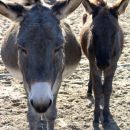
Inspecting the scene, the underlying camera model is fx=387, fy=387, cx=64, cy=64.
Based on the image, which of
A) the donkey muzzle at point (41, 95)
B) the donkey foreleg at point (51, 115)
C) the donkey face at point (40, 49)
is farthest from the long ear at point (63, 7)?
the donkey foreleg at point (51, 115)

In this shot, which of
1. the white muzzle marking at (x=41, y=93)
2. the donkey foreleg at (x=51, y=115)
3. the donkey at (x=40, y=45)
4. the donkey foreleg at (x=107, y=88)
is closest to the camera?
the white muzzle marking at (x=41, y=93)

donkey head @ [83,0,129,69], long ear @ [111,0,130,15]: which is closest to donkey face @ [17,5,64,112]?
donkey head @ [83,0,129,69]

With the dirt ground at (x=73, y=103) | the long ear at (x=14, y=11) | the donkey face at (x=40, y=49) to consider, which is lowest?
the dirt ground at (x=73, y=103)

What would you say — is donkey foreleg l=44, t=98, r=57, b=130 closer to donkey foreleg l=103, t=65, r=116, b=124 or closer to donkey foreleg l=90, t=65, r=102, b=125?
donkey foreleg l=90, t=65, r=102, b=125

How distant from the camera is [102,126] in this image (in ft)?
17.6

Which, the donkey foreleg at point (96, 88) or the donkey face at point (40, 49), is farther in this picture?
the donkey foreleg at point (96, 88)

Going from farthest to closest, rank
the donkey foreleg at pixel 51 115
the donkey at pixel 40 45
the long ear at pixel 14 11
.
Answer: the donkey foreleg at pixel 51 115 < the long ear at pixel 14 11 < the donkey at pixel 40 45

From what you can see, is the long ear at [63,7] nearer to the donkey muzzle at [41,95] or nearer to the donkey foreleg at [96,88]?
the donkey muzzle at [41,95]

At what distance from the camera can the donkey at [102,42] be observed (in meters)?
4.88

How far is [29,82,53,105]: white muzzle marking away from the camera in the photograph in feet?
11.3

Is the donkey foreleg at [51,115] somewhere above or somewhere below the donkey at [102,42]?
below

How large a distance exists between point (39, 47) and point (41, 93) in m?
0.47

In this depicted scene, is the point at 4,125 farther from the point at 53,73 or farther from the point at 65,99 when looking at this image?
the point at 53,73

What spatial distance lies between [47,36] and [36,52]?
0.19 metres
